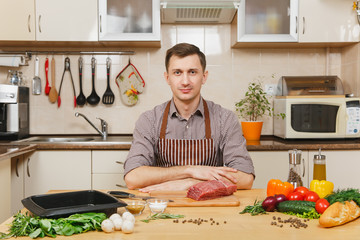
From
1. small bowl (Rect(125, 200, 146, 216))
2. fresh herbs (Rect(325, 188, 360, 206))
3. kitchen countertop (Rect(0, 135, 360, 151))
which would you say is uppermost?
kitchen countertop (Rect(0, 135, 360, 151))

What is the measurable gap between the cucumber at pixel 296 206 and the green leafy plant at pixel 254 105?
2069 millimetres

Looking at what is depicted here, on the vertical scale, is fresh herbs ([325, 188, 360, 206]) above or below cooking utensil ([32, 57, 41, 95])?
below

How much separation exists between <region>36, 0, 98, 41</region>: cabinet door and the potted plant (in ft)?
4.66

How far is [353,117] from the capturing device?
3312 millimetres

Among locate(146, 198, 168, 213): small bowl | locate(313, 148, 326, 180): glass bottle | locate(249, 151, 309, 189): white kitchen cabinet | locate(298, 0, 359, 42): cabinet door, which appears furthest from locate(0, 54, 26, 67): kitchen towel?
locate(313, 148, 326, 180): glass bottle

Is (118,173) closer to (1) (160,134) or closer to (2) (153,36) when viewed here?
(1) (160,134)

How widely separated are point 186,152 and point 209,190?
71 centimetres

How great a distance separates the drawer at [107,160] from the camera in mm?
3143

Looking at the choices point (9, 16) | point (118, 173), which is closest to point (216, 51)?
point (118, 173)

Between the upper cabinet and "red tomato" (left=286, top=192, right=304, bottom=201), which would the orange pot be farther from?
"red tomato" (left=286, top=192, right=304, bottom=201)

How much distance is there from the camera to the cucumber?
142cm

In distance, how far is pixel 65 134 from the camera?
376 cm

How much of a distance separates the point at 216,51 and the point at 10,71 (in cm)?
183

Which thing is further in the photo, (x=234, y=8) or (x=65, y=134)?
(x=65, y=134)
